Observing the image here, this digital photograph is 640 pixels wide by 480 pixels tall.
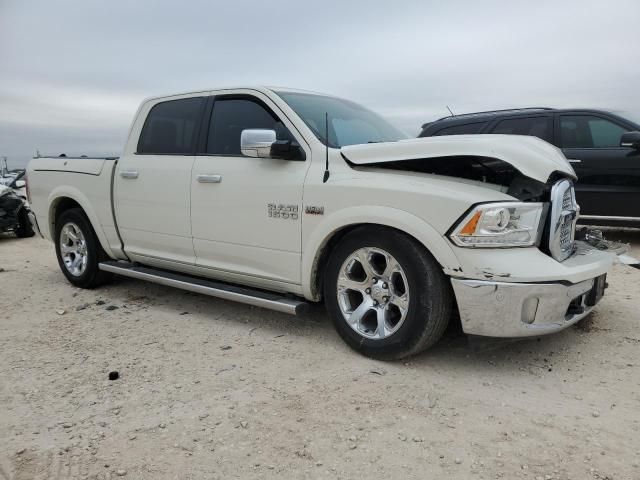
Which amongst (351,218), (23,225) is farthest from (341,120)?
(23,225)

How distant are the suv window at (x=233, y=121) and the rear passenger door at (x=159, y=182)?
19 centimetres

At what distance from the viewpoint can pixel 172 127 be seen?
15.3ft

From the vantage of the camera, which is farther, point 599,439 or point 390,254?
point 390,254

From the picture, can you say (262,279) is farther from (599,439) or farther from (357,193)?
(599,439)

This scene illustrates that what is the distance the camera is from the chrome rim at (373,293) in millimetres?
3326

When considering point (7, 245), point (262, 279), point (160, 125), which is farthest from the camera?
point (7, 245)

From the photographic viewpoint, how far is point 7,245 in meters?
9.11

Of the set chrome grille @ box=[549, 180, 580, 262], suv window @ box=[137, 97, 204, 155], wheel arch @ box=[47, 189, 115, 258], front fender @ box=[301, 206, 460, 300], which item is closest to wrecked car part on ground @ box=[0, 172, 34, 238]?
wheel arch @ box=[47, 189, 115, 258]

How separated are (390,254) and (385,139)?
4.44 ft

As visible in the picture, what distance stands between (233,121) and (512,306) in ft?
8.32

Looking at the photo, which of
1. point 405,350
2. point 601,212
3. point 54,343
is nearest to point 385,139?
point 405,350

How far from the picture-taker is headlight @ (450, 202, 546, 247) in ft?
9.71

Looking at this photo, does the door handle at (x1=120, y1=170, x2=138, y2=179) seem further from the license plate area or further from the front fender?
the license plate area

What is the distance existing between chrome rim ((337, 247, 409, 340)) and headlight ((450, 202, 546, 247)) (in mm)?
465
